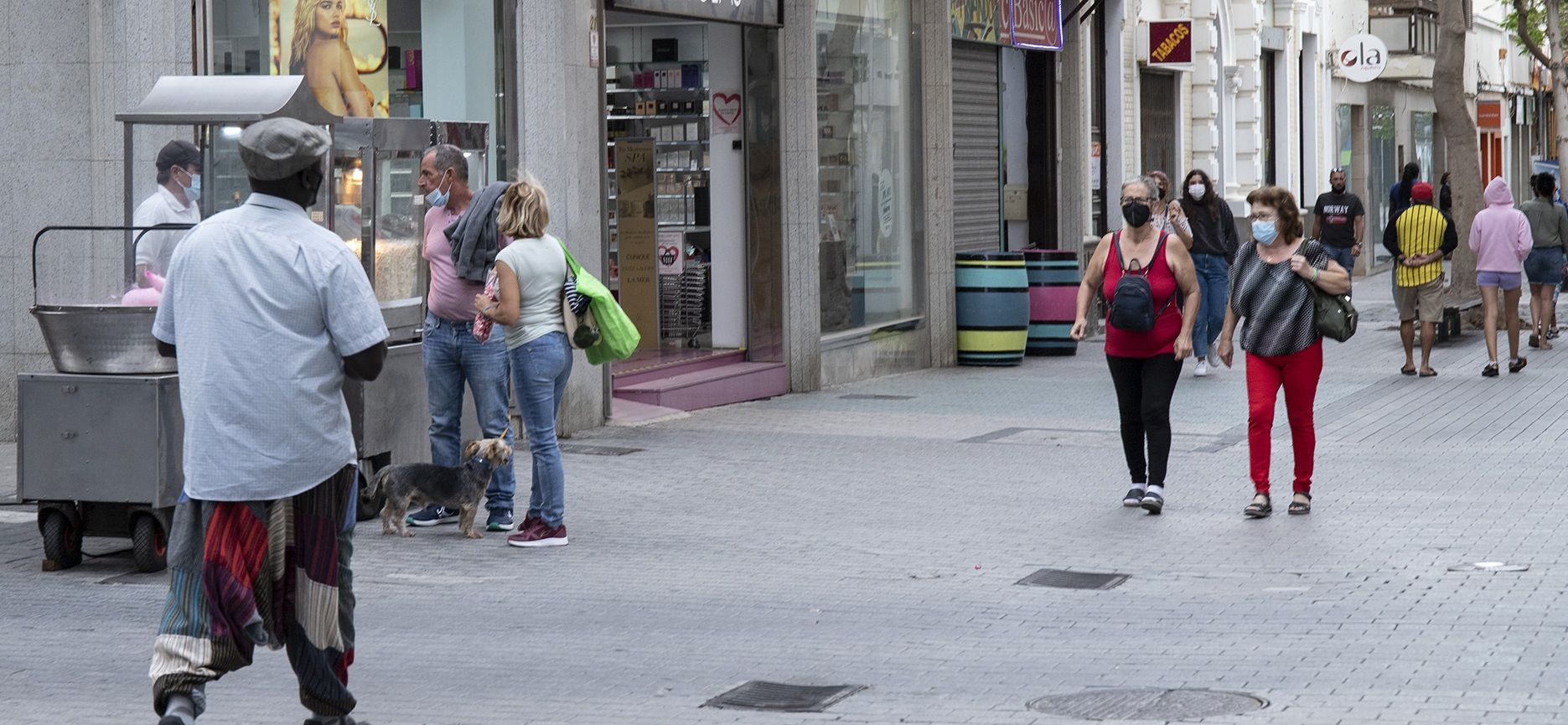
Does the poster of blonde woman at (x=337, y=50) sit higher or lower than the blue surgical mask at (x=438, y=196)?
higher

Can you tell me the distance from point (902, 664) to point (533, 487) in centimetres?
303

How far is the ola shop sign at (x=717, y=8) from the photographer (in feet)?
47.4

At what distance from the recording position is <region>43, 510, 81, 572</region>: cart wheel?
28.7 ft

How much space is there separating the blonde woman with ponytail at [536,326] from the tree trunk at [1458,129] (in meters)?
15.5

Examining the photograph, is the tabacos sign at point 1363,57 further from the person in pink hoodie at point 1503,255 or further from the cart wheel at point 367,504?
the cart wheel at point 367,504

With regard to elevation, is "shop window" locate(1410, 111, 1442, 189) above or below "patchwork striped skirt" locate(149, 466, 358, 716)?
above

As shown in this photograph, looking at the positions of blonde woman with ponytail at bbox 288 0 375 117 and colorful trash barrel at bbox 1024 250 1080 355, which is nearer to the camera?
blonde woman with ponytail at bbox 288 0 375 117

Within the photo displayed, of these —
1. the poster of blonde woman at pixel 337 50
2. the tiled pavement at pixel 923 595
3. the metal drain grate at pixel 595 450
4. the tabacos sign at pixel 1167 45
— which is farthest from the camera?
the tabacos sign at pixel 1167 45

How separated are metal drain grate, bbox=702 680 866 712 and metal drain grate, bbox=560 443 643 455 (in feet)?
20.0

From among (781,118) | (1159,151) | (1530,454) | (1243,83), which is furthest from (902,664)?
(1243,83)

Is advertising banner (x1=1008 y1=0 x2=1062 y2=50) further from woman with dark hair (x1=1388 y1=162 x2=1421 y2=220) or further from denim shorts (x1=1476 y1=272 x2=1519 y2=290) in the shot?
denim shorts (x1=1476 y1=272 x2=1519 y2=290)

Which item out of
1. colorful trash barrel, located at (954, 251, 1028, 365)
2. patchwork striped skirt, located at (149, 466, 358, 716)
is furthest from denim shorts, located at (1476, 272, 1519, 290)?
patchwork striped skirt, located at (149, 466, 358, 716)

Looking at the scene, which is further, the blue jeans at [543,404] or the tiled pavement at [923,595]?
the blue jeans at [543,404]

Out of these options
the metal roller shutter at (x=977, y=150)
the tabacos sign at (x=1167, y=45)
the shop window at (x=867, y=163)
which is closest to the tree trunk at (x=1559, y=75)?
the tabacos sign at (x=1167, y=45)
